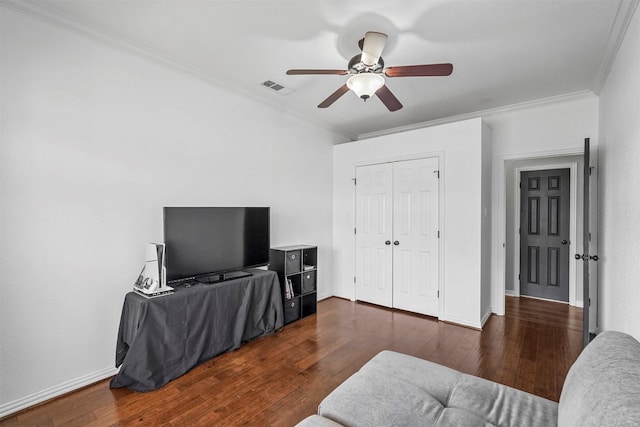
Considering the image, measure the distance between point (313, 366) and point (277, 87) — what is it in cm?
287

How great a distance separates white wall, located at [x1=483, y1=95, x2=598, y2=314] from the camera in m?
3.41

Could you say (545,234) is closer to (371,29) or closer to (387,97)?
(387,97)

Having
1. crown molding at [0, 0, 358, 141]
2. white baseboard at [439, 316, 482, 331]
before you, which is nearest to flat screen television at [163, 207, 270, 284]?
crown molding at [0, 0, 358, 141]

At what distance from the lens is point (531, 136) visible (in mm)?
3684

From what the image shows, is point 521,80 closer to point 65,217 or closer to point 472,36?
point 472,36

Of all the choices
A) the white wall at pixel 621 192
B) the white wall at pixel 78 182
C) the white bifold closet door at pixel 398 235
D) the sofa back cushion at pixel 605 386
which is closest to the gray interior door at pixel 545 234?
the white wall at pixel 621 192

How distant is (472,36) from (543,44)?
655 mm

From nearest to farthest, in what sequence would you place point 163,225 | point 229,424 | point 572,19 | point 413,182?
point 229,424
point 572,19
point 163,225
point 413,182

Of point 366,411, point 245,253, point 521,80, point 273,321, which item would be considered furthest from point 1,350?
point 521,80

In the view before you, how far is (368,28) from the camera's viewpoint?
7.23 feet

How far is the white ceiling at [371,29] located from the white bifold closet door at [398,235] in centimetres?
115

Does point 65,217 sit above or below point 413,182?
below

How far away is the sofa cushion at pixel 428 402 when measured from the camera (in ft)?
4.11

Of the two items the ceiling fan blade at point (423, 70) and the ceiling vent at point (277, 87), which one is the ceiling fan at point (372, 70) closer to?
the ceiling fan blade at point (423, 70)
